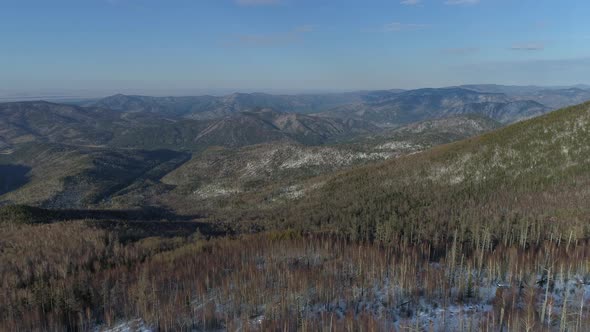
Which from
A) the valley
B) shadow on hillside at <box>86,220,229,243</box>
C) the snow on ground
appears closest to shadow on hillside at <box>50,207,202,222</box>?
the valley

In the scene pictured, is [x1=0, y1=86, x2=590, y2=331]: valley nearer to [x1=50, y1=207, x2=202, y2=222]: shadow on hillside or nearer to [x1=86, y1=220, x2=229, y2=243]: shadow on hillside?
[x1=86, y1=220, x2=229, y2=243]: shadow on hillside

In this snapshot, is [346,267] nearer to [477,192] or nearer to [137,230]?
[137,230]

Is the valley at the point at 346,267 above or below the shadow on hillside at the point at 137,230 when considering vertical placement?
above

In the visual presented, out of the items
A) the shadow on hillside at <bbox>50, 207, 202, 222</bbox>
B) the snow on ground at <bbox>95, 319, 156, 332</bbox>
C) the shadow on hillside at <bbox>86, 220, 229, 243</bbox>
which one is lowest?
the shadow on hillside at <bbox>50, 207, 202, 222</bbox>

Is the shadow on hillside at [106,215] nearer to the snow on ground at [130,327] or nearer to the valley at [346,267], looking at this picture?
the valley at [346,267]

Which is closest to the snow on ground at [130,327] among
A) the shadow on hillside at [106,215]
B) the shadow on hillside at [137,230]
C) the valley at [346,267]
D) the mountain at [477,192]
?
the valley at [346,267]

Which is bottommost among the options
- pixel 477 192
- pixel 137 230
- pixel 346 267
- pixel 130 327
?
pixel 137 230

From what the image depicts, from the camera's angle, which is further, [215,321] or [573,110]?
[573,110]

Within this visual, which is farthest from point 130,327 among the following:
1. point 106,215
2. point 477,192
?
point 477,192

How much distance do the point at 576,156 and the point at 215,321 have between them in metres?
122

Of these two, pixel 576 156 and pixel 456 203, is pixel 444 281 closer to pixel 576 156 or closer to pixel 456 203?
pixel 456 203

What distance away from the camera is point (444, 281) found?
36.1m

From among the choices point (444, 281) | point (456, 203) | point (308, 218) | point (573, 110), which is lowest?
point (308, 218)

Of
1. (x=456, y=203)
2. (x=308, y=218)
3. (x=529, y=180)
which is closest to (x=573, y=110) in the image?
(x=529, y=180)
